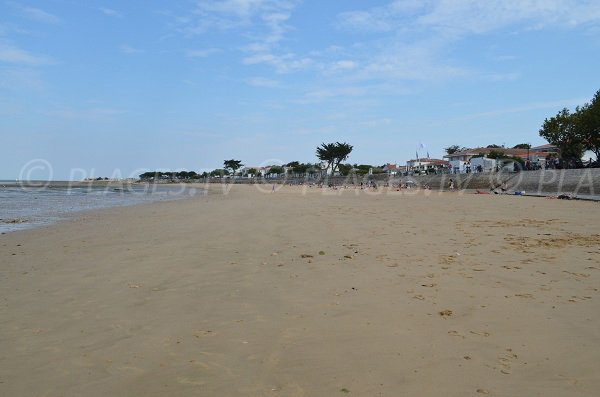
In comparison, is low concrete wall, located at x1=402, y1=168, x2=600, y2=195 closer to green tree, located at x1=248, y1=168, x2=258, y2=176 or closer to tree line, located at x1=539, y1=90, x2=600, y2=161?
tree line, located at x1=539, y1=90, x2=600, y2=161

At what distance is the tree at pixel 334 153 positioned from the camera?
96062 millimetres

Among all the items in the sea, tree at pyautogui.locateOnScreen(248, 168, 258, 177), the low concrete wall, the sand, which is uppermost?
tree at pyautogui.locateOnScreen(248, 168, 258, 177)

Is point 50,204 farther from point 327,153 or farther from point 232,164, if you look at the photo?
point 232,164

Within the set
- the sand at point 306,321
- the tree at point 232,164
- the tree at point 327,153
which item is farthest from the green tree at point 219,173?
the sand at point 306,321

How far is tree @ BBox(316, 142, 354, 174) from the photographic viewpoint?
9606 cm

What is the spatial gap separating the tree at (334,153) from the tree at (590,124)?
184ft

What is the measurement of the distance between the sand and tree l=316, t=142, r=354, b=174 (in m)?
88.7

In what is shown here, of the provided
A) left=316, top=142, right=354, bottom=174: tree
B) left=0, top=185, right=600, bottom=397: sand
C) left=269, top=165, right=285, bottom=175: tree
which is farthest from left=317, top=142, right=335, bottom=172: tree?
left=0, top=185, right=600, bottom=397: sand

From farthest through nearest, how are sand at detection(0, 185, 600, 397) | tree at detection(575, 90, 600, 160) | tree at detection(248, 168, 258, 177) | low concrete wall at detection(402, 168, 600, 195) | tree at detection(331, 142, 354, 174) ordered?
tree at detection(248, 168, 258, 177), tree at detection(331, 142, 354, 174), tree at detection(575, 90, 600, 160), low concrete wall at detection(402, 168, 600, 195), sand at detection(0, 185, 600, 397)

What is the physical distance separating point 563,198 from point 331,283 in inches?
927

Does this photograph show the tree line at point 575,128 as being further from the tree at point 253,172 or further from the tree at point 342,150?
the tree at point 253,172

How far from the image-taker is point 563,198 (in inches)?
943

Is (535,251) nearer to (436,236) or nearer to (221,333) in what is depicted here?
(436,236)

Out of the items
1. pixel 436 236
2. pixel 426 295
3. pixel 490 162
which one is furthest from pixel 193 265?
A: pixel 490 162
